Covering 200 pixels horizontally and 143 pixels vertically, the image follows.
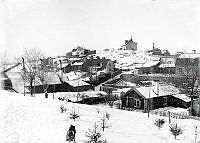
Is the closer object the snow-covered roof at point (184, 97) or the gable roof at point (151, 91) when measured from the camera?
the gable roof at point (151, 91)

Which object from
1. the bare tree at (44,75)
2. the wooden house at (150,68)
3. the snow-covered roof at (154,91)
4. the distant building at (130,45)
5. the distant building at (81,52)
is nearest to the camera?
the snow-covered roof at (154,91)

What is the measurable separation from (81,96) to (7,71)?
2238 cm

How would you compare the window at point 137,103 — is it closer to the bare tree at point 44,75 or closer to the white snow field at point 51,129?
the bare tree at point 44,75

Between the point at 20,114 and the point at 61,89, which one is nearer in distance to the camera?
the point at 20,114

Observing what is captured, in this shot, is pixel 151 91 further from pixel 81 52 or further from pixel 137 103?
pixel 81 52

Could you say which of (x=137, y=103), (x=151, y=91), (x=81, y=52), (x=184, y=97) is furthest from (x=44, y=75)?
(x=81, y=52)

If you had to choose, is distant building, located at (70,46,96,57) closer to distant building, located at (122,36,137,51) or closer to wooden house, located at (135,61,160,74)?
distant building, located at (122,36,137,51)

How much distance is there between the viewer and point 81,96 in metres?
48.8

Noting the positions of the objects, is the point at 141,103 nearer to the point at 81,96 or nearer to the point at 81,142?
the point at 81,96

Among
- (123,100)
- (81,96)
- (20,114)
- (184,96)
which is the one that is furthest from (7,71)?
(20,114)

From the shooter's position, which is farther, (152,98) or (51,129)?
(152,98)

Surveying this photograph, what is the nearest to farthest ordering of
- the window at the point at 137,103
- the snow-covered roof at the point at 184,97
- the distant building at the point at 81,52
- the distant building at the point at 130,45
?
the window at the point at 137,103 → the snow-covered roof at the point at 184,97 → the distant building at the point at 81,52 → the distant building at the point at 130,45

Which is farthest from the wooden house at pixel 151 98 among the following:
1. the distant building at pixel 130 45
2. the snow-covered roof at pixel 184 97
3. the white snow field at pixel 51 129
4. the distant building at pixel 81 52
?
the distant building at pixel 130 45

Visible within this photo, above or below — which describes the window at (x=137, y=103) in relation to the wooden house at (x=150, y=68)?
below
